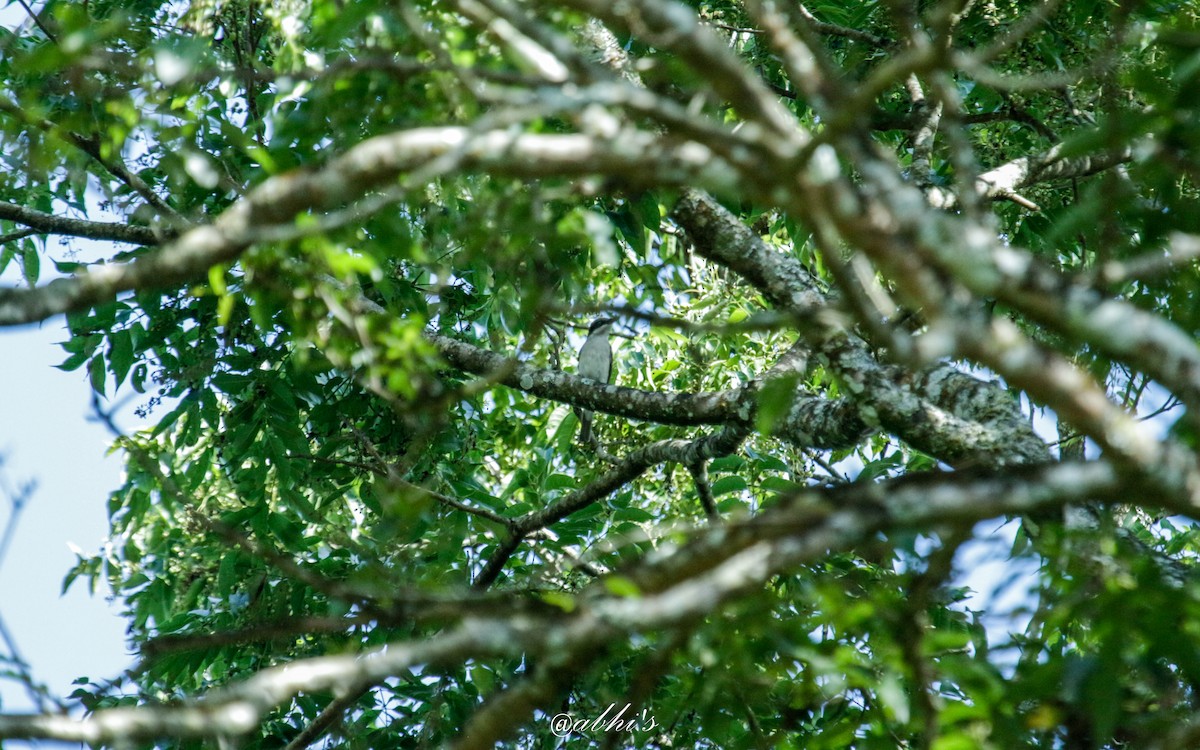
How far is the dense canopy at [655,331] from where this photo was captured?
1.50 metres

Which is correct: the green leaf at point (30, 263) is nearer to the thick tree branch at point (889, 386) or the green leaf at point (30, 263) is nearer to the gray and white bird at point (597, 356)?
the thick tree branch at point (889, 386)

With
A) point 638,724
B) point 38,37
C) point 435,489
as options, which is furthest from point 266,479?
point 38,37

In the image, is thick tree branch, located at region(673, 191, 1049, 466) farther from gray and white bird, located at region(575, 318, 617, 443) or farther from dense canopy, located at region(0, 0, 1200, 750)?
gray and white bird, located at region(575, 318, 617, 443)

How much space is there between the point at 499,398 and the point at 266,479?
80.9 inches

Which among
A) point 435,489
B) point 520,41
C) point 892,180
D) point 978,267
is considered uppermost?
point 435,489

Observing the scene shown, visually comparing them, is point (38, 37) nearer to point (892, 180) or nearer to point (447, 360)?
point (447, 360)

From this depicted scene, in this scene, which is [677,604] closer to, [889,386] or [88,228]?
[889,386]

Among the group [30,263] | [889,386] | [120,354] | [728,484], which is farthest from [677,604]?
[30,263]

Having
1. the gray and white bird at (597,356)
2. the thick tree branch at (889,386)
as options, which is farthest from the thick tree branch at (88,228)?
the gray and white bird at (597,356)

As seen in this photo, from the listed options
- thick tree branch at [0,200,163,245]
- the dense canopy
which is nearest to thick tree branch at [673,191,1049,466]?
the dense canopy

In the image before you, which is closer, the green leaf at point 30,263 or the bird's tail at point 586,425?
the green leaf at point 30,263

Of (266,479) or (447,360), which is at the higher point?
(447,360)

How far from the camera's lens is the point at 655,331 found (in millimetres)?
6082

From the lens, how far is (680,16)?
1565 mm
